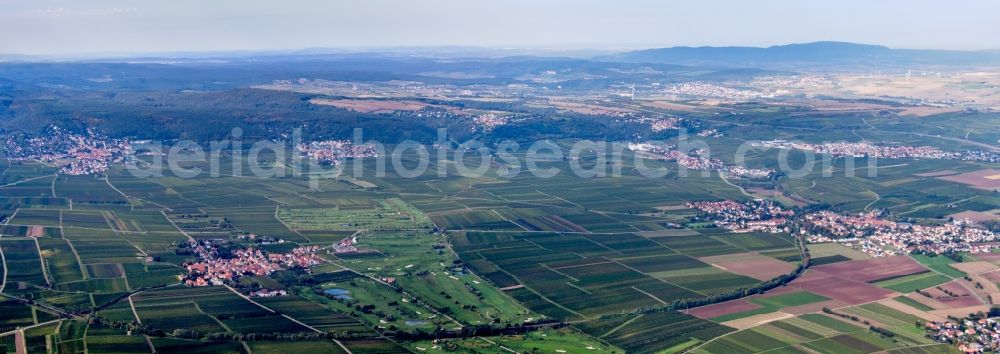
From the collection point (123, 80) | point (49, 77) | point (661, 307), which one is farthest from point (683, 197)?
point (49, 77)

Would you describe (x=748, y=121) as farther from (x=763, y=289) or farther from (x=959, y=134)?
(x=763, y=289)

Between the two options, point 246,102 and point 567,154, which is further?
point 246,102

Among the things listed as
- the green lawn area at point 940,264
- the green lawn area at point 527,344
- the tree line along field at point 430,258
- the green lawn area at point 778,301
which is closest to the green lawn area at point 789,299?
the green lawn area at point 778,301

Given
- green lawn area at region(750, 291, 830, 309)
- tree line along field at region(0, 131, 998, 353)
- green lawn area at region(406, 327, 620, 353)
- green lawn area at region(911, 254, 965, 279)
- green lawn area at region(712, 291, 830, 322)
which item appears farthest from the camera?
green lawn area at region(911, 254, 965, 279)

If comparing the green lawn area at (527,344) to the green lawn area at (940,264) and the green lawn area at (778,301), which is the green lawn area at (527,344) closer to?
the green lawn area at (778,301)

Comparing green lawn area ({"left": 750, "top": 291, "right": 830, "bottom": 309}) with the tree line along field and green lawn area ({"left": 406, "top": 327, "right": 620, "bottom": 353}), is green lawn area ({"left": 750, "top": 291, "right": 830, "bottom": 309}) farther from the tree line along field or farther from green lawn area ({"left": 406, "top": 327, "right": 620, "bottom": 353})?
green lawn area ({"left": 406, "top": 327, "right": 620, "bottom": 353})

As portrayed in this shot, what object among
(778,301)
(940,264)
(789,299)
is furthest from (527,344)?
(940,264)

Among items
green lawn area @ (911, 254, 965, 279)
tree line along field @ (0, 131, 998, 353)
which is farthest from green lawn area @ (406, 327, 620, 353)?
green lawn area @ (911, 254, 965, 279)
